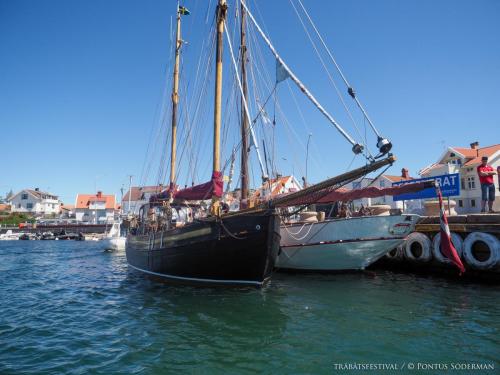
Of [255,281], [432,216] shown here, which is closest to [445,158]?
[432,216]

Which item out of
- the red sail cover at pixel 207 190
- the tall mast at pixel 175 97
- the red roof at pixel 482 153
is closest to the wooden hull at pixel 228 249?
the red sail cover at pixel 207 190

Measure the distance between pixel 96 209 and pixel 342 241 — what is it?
93.0 meters

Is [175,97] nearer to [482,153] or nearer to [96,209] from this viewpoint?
[482,153]

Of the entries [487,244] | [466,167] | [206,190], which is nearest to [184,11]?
[206,190]

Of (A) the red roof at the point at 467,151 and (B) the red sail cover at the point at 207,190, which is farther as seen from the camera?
(A) the red roof at the point at 467,151

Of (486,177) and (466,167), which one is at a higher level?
(466,167)

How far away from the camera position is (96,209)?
9688 cm

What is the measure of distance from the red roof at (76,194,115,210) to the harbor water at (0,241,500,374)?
87.6 m

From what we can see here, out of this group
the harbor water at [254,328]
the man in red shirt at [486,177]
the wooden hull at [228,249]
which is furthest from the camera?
the man in red shirt at [486,177]

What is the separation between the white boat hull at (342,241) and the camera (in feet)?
54.2

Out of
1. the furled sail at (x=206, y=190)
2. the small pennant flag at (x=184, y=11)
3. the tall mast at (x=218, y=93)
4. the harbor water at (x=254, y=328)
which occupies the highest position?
the small pennant flag at (x=184, y=11)

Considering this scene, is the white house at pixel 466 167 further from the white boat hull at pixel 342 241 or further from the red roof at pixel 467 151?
the white boat hull at pixel 342 241

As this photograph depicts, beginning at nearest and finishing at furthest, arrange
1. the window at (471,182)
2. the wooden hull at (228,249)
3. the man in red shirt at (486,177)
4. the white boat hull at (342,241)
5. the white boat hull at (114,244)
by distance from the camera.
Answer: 1. the wooden hull at (228,249)
2. the man in red shirt at (486,177)
3. the white boat hull at (342,241)
4. the white boat hull at (114,244)
5. the window at (471,182)

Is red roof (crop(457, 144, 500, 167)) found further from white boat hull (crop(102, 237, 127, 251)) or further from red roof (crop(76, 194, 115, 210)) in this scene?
red roof (crop(76, 194, 115, 210))
